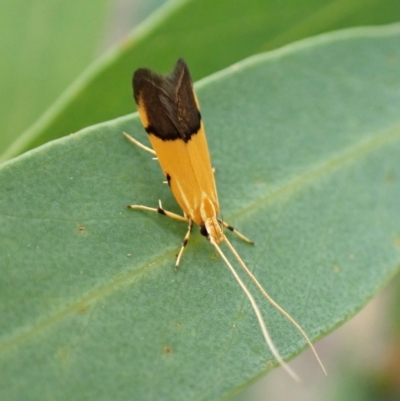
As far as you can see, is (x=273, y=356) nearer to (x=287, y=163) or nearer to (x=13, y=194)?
(x=287, y=163)

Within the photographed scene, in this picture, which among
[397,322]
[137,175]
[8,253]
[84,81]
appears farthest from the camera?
[397,322]

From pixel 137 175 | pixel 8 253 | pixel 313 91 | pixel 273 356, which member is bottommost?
pixel 273 356

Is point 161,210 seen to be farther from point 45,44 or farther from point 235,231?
point 45,44

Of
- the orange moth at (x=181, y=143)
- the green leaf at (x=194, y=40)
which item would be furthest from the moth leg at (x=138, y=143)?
the green leaf at (x=194, y=40)

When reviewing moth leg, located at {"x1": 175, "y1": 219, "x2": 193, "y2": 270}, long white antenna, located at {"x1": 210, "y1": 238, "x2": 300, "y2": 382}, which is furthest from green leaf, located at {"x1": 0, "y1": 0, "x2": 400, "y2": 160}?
long white antenna, located at {"x1": 210, "y1": 238, "x2": 300, "y2": 382}

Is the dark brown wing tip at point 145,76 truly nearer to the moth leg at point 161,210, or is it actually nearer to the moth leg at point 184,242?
the moth leg at point 161,210

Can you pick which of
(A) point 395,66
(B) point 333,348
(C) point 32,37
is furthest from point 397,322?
(C) point 32,37

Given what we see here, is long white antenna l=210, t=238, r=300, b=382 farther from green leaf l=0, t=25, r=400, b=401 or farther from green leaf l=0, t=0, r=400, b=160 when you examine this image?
green leaf l=0, t=0, r=400, b=160
